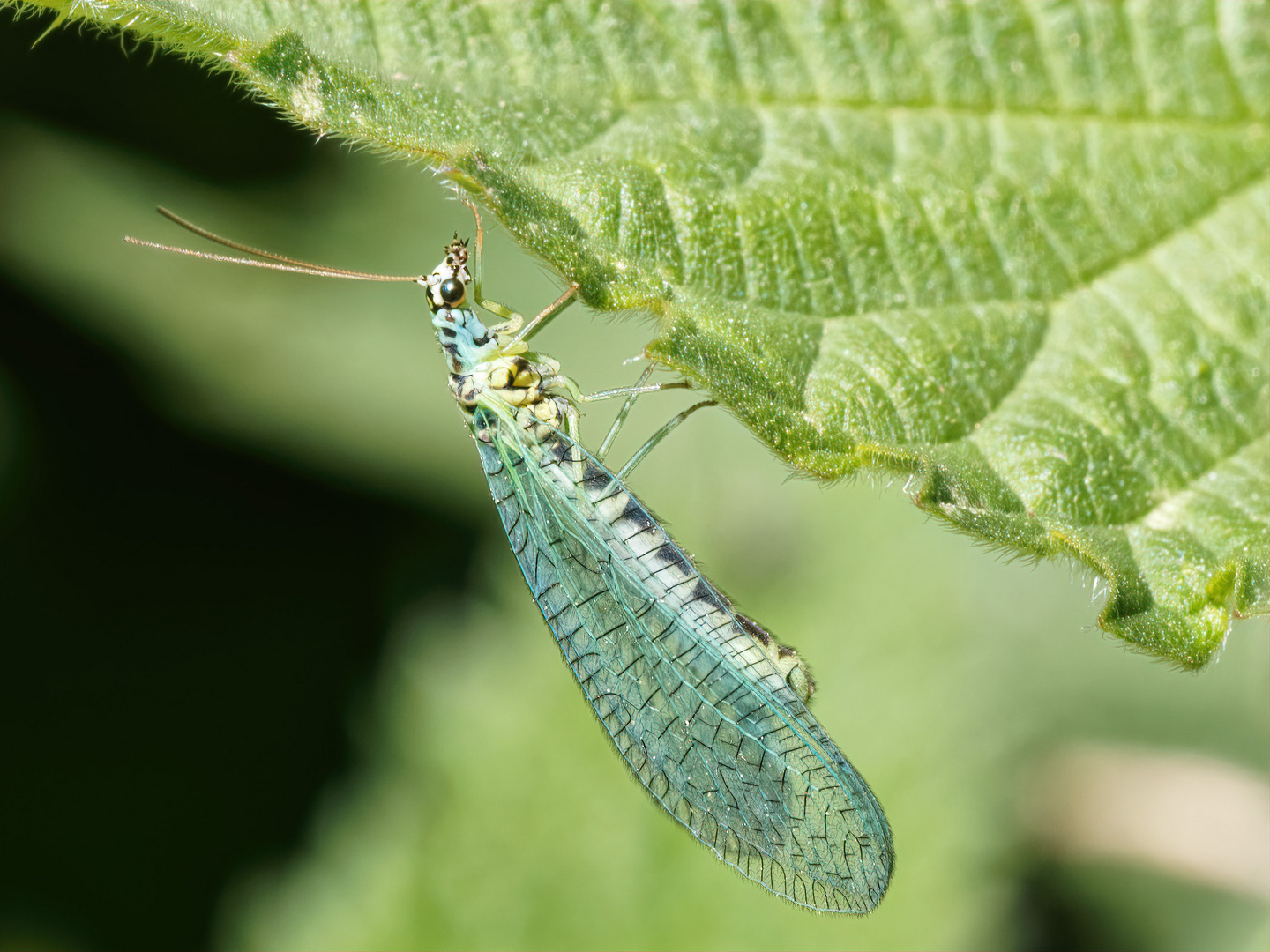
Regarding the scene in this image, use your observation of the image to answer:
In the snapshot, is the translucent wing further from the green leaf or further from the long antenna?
the green leaf

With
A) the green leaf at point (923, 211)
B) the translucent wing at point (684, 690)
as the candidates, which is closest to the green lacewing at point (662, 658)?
the translucent wing at point (684, 690)

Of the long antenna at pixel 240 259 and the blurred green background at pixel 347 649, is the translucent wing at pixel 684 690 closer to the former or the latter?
the long antenna at pixel 240 259

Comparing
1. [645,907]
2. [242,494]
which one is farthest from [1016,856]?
[242,494]

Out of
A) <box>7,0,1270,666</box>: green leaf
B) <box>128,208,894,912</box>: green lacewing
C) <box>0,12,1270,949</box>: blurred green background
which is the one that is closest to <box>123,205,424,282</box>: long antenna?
<box>128,208,894,912</box>: green lacewing

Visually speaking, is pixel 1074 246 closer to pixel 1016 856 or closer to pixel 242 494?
pixel 1016 856

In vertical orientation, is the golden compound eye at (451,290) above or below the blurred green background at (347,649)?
above
